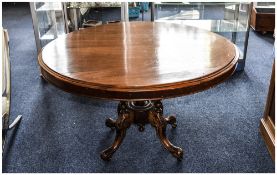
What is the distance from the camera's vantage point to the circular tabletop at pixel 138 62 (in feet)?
3.96

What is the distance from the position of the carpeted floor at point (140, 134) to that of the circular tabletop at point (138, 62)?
668mm

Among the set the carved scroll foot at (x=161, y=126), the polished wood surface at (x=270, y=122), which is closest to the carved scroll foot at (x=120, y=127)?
the carved scroll foot at (x=161, y=126)

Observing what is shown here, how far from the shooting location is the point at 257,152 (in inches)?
73.7

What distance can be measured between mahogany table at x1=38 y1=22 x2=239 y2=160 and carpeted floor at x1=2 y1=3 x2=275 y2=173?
119mm

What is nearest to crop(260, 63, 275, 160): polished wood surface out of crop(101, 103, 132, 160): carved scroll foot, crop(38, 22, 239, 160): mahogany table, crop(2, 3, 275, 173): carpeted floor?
crop(2, 3, 275, 173): carpeted floor

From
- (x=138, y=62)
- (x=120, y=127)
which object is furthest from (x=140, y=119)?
(x=138, y=62)

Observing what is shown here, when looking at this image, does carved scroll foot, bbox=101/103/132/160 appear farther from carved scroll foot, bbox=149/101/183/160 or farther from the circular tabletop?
the circular tabletop

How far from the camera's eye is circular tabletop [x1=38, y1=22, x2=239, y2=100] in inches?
47.6

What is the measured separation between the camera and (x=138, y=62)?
1407 mm

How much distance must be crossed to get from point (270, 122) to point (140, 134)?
852 millimetres

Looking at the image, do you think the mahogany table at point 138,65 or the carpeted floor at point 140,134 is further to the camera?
the carpeted floor at point 140,134

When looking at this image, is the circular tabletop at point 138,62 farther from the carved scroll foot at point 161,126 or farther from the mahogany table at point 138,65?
the carved scroll foot at point 161,126

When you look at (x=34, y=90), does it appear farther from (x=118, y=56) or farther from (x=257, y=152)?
(x=257, y=152)

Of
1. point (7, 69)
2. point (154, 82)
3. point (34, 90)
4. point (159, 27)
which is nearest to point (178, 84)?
point (154, 82)
